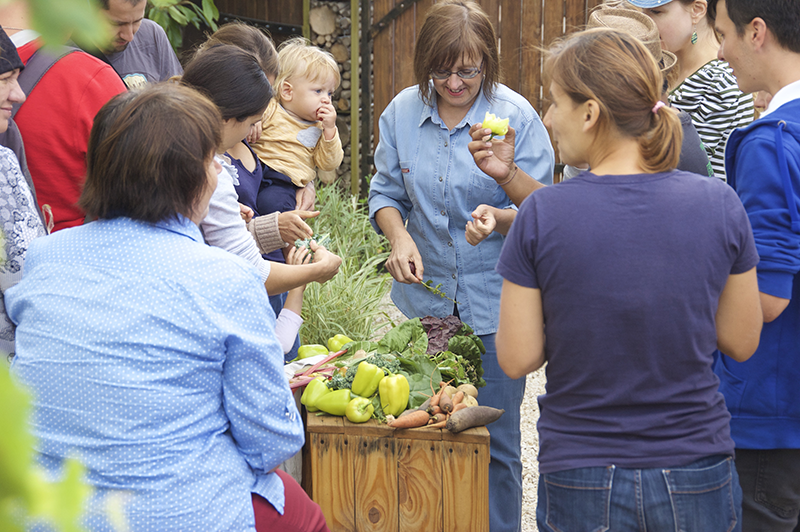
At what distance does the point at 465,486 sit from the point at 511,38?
4479mm

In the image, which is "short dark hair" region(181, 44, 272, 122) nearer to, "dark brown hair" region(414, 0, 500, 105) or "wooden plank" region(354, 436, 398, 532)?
"dark brown hair" region(414, 0, 500, 105)

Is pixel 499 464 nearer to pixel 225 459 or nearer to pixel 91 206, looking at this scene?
pixel 225 459

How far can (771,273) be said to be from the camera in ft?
4.90

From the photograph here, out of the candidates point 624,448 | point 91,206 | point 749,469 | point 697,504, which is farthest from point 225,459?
point 749,469

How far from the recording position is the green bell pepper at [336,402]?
219cm

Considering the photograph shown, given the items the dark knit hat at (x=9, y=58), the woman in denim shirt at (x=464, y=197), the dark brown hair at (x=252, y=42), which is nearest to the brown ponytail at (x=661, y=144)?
the woman in denim shirt at (x=464, y=197)

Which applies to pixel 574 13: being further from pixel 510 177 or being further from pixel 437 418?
pixel 437 418

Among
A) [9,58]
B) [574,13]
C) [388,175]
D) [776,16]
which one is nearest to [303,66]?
[388,175]

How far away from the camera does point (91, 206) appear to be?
1.41 metres

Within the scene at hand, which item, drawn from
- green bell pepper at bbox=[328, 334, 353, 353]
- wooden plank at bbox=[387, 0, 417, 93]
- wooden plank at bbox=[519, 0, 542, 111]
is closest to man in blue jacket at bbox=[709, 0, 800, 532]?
green bell pepper at bbox=[328, 334, 353, 353]

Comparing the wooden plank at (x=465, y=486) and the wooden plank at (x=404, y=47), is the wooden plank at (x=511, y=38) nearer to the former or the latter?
the wooden plank at (x=404, y=47)

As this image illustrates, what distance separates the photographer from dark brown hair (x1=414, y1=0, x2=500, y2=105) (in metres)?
2.33

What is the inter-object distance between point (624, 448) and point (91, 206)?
1.21 metres

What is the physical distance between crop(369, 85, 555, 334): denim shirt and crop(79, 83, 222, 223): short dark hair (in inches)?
47.9
